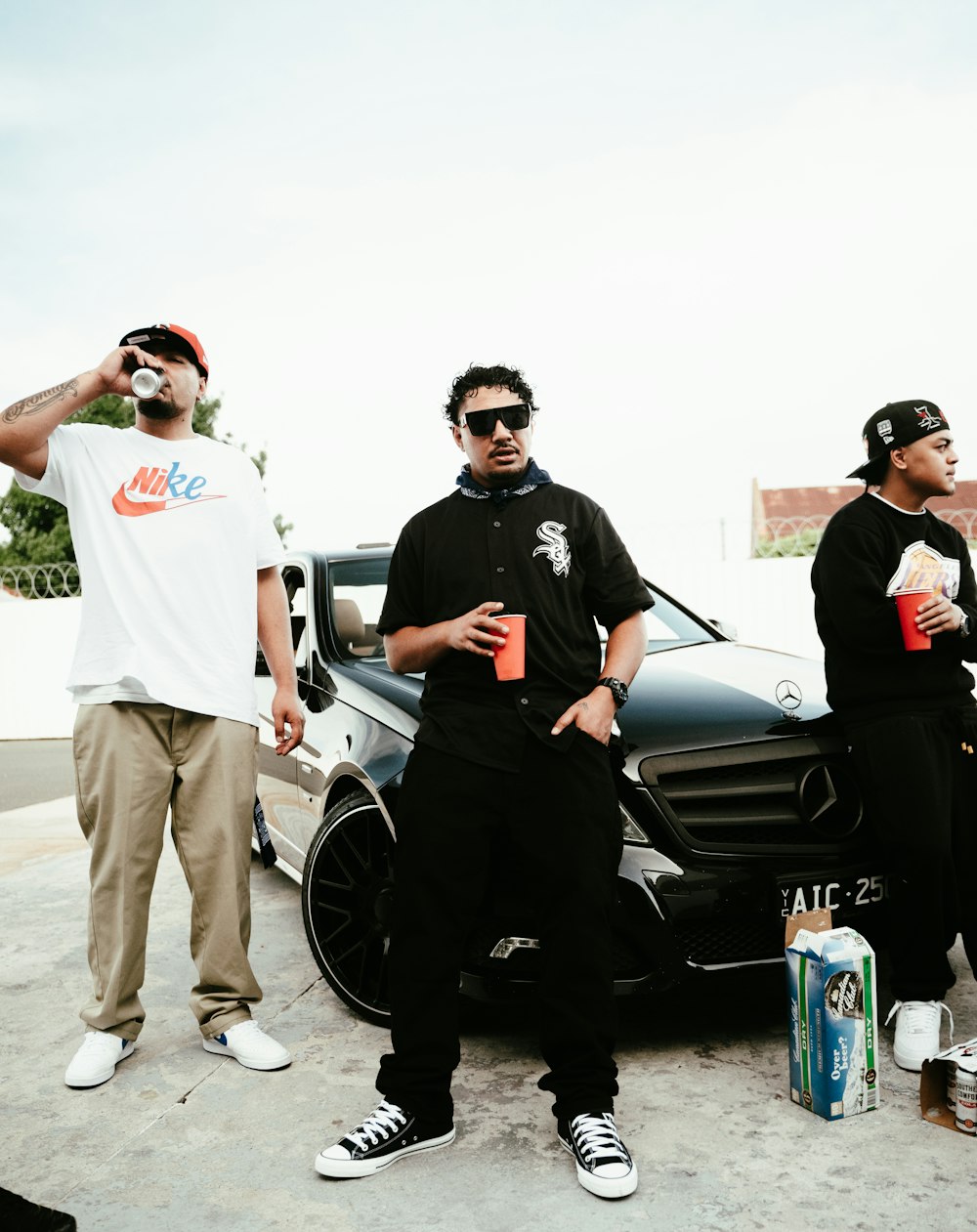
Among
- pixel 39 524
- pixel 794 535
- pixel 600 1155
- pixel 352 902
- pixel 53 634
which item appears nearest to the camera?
pixel 600 1155

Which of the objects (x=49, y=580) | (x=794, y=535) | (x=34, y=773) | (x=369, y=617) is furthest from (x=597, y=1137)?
(x=49, y=580)

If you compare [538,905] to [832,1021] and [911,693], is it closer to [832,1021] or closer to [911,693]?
[832,1021]

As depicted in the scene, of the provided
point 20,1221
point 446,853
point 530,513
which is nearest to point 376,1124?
point 446,853

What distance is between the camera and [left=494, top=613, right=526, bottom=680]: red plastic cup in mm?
2545

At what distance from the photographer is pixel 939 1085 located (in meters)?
2.69

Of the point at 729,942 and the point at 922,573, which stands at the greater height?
the point at 922,573

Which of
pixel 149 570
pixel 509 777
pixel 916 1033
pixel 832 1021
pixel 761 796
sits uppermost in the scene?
pixel 149 570

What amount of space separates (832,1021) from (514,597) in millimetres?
1285

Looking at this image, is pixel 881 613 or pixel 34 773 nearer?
pixel 881 613

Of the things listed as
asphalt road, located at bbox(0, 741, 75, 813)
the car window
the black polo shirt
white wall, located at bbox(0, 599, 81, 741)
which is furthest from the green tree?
the black polo shirt

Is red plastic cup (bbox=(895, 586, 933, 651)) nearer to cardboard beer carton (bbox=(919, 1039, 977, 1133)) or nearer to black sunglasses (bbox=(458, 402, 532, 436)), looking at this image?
cardboard beer carton (bbox=(919, 1039, 977, 1133))

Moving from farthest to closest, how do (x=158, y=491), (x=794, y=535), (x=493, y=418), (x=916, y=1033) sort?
(x=794, y=535), (x=158, y=491), (x=916, y=1033), (x=493, y=418)

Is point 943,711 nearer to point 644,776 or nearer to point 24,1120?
point 644,776

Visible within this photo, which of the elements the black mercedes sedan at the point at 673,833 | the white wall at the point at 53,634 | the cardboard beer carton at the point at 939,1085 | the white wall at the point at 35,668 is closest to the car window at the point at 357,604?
the black mercedes sedan at the point at 673,833
